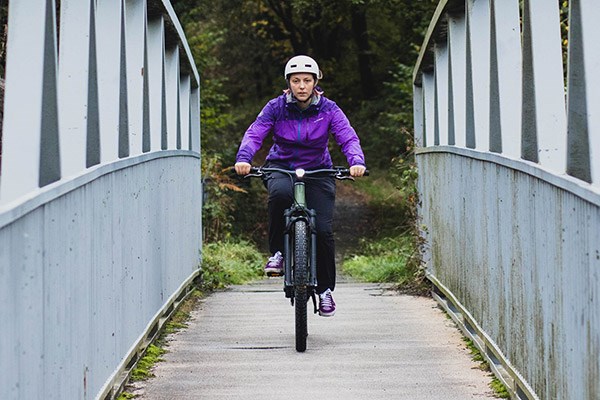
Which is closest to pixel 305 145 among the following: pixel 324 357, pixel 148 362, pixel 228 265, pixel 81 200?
pixel 324 357

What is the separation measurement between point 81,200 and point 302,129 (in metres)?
3.21

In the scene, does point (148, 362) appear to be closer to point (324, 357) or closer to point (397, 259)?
point (324, 357)

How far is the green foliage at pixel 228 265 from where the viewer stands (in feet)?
40.5

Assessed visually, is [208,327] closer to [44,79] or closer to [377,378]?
[377,378]

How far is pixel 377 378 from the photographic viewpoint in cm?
671

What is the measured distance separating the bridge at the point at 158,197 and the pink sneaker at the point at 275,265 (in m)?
0.71

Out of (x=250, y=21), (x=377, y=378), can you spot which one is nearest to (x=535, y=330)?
(x=377, y=378)

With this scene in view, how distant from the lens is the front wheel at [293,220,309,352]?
7.55 m

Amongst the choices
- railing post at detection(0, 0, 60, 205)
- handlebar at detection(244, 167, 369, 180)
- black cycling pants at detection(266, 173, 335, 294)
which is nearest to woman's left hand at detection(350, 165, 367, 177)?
handlebar at detection(244, 167, 369, 180)

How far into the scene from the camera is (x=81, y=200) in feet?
16.6

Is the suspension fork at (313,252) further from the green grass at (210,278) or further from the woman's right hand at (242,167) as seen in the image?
the green grass at (210,278)

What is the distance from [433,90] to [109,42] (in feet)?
16.4

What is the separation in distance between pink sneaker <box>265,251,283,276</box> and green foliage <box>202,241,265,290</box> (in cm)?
364

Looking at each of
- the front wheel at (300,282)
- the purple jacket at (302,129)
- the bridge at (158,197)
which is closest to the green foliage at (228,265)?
the bridge at (158,197)
